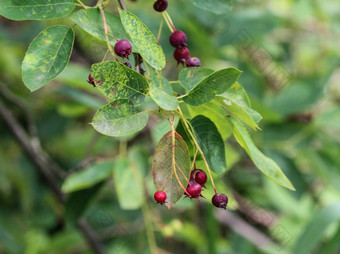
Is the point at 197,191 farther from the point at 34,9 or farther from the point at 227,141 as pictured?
the point at 227,141

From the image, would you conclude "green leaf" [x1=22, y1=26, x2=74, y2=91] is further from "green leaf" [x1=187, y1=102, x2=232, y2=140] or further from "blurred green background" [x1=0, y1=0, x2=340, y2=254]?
"blurred green background" [x1=0, y1=0, x2=340, y2=254]

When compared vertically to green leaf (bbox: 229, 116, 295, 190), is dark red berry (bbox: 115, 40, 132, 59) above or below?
above

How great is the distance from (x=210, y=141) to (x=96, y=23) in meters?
0.27

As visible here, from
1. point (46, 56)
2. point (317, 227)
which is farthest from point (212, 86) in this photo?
point (317, 227)

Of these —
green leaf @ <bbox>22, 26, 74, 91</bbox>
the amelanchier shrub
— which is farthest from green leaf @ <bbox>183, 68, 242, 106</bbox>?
green leaf @ <bbox>22, 26, 74, 91</bbox>

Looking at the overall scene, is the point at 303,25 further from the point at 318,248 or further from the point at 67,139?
the point at 67,139

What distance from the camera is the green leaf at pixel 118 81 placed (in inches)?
25.2

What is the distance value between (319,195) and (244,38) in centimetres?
82

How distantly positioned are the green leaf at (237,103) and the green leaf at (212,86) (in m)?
0.03

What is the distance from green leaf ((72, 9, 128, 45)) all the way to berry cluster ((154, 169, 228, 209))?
269 millimetres

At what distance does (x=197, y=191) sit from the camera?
2.29ft

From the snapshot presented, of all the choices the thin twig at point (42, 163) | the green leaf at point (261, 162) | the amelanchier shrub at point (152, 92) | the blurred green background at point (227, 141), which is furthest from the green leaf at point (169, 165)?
the thin twig at point (42, 163)

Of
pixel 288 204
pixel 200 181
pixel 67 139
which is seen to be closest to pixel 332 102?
pixel 288 204

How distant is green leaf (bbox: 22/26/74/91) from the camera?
2.27 ft
